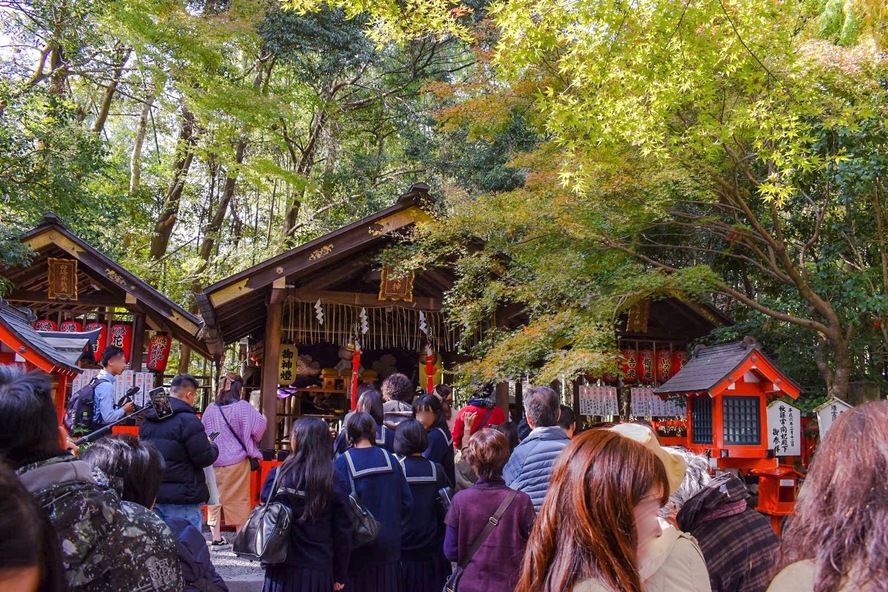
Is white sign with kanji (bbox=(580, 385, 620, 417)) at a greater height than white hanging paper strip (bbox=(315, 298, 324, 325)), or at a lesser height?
lesser

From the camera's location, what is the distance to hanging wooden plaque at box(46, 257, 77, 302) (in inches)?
465

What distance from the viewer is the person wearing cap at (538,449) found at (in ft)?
15.4

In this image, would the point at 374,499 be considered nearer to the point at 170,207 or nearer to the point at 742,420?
the point at 742,420

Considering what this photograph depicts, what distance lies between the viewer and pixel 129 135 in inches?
1017

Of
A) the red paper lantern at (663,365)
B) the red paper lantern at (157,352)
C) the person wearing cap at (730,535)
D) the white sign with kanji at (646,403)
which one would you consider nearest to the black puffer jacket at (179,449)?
the person wearing cap at (730,535)

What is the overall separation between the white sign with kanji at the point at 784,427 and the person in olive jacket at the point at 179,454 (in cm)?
633

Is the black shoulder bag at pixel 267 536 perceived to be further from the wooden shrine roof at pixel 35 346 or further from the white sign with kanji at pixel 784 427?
the white sign with kanji at pixel 784 427

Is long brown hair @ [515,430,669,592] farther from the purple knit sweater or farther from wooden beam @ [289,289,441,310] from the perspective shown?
wooden beam @ [289,289,441,310]

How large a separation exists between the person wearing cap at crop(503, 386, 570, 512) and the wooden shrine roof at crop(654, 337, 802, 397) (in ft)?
12.1

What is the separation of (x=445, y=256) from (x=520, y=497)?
7.54 m

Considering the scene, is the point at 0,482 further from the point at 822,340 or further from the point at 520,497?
the point at 822,340

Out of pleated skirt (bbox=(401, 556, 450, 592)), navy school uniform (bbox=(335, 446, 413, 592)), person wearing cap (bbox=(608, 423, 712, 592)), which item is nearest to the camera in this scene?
person wearing cap (bbox=(608, 423, 712, 592))

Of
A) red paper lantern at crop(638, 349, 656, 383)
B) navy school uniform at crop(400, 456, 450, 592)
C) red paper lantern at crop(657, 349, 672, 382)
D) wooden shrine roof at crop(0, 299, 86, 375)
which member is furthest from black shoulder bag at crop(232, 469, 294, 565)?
red paper lantern at crop(657, 349, 672, 382)

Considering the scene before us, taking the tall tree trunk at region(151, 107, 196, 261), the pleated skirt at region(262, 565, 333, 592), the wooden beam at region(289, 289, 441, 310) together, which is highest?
the tall tree trunk at region(151, 107, 196, 261)
